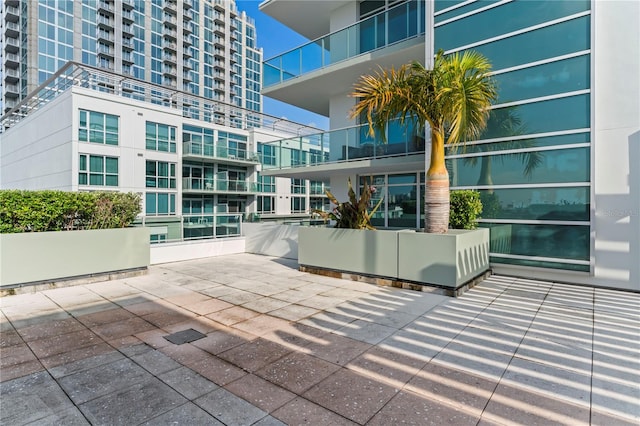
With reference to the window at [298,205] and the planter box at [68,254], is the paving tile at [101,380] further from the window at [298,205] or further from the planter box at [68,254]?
the window at [298,205]

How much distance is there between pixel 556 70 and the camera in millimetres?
7441

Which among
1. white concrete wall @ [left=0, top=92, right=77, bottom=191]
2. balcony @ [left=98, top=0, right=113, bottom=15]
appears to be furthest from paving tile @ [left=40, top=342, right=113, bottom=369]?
balcony @ [left=98, top=0, right=113, bottom=15]

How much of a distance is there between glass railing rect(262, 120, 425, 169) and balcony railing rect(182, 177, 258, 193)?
16.2 m

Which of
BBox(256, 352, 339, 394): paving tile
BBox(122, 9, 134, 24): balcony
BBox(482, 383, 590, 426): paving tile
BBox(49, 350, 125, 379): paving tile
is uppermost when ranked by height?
BBox(122, 9, 134, 24): balcony

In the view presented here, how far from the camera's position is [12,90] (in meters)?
44.7

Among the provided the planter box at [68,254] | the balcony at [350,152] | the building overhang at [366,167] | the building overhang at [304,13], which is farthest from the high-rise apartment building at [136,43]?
the planter box at [68,254]

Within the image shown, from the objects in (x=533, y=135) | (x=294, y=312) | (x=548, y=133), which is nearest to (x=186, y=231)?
(x=294, y=312)

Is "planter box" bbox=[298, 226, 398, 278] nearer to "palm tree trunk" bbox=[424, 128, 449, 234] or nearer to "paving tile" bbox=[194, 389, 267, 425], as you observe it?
"palm tree trunk" bbox=[424, 128, 449, 234]

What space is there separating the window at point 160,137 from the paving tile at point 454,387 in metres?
26.4

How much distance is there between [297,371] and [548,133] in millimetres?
7509

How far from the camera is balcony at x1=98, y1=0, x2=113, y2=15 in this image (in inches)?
1827

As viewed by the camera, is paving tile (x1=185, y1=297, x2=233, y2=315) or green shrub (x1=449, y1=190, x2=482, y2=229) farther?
green shrub (x1=449, y1=190, x2=482, y2=229)

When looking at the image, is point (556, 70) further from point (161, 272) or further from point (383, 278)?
point (161, 272)

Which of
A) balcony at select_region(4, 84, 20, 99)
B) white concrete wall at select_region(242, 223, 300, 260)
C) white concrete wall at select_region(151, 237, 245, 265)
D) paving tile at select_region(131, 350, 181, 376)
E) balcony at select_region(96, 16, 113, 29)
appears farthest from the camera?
balcony at select_region(96, 16, 113, 29)
